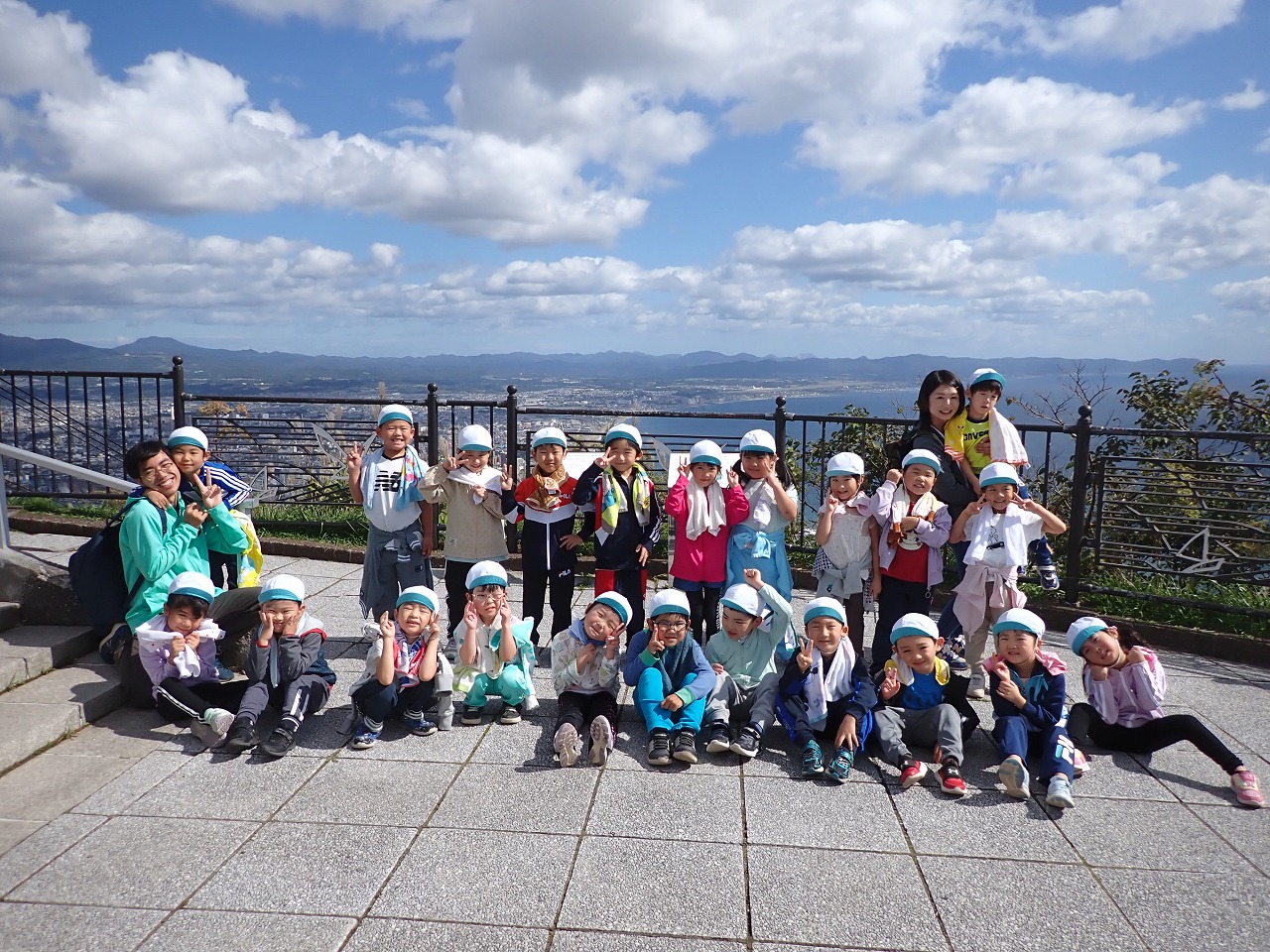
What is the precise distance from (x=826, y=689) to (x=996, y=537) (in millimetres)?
1462

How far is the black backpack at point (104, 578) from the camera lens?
5.00 m

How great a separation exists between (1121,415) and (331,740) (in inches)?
331

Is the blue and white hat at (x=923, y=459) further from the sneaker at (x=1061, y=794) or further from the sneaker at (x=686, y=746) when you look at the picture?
the sneaker at (x=686, y=746)

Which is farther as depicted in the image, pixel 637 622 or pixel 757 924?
pixel 637 622

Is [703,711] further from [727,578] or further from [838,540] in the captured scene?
[838,540]

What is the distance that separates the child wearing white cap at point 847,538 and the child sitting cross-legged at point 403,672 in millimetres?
2495

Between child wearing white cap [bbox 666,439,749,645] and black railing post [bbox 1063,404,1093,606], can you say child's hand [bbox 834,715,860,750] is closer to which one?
child wearing white cap [bbox 666,439,749,645]

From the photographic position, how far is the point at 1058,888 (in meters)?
3.21

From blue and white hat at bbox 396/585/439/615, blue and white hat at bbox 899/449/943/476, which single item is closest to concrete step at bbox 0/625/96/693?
blue and white hat at bbox 396/585/439/615

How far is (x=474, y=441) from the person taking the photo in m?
5.82

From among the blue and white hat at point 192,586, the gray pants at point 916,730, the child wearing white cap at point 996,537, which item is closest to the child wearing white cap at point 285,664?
the blue and white hat at point 192,586

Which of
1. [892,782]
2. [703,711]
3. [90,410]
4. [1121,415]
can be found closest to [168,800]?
[703,711]

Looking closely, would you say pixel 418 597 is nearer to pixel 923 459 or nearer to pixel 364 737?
pixel 364 737

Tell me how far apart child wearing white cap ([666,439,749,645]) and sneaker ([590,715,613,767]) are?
1.36 m
